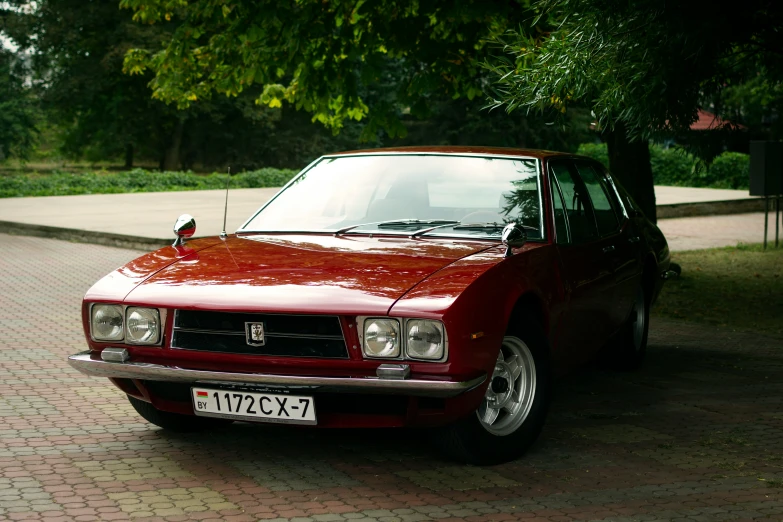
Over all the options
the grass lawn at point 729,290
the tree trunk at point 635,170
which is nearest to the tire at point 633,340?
the grass lawn at point 729,290

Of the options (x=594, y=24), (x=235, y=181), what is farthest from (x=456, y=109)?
(x=594, y=24)

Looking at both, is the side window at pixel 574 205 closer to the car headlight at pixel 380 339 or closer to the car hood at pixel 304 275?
the car hood at pixel 304 275

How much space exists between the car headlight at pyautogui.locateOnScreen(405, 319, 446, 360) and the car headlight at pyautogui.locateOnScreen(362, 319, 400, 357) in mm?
70

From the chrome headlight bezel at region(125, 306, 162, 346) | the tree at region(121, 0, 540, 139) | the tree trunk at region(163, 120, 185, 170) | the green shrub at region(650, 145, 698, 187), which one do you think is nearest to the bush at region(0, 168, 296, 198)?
the green shrub at region(650, 145, 698, 187)

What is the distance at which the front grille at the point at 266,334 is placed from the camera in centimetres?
488

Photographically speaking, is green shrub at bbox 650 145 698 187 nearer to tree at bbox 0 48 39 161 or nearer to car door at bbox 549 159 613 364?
tree at bbox 0 48 39 161

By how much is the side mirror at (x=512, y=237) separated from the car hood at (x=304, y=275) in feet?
0.56

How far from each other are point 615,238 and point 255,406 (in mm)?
3160

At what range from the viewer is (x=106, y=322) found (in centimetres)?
532

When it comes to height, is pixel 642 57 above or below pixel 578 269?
above

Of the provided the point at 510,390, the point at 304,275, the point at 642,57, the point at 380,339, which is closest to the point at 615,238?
the point at 642,57

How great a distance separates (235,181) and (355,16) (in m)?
27.5

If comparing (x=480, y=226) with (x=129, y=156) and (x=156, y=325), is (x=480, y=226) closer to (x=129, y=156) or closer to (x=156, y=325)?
(x=156, y=325)

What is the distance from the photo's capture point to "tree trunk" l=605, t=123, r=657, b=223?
14.1 m
